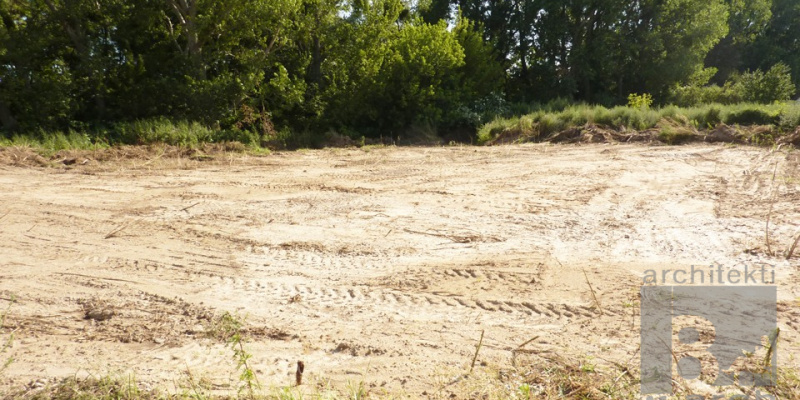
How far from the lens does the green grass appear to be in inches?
480

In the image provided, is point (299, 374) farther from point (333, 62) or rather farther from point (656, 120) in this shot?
point (333, 62)

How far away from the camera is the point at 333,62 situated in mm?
17453

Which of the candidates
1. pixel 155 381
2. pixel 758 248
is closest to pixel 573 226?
pixel 758 248

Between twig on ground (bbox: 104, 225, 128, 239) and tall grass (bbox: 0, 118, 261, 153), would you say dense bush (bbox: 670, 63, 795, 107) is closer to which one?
tall grass (bbox: 0, 118, 261, 153)

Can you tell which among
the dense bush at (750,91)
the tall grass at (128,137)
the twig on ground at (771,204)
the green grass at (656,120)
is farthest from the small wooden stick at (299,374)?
the dense bush at (750,91)

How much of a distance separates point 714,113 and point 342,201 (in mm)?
11699

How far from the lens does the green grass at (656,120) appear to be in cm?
1220

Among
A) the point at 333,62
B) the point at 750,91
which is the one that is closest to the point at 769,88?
the point at 750,91

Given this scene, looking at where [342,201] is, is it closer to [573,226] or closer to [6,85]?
[573,226]

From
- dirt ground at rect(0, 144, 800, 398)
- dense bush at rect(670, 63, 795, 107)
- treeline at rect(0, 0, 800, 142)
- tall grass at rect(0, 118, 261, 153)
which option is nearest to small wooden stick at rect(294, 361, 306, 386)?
dirt ground at rect(0, 144, 800, 398)

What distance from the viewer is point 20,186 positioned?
25.0 feet

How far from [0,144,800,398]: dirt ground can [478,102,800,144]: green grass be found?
371 cm

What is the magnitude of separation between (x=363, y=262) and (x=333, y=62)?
44.8ft

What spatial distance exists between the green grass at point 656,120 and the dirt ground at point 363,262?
3.71m
